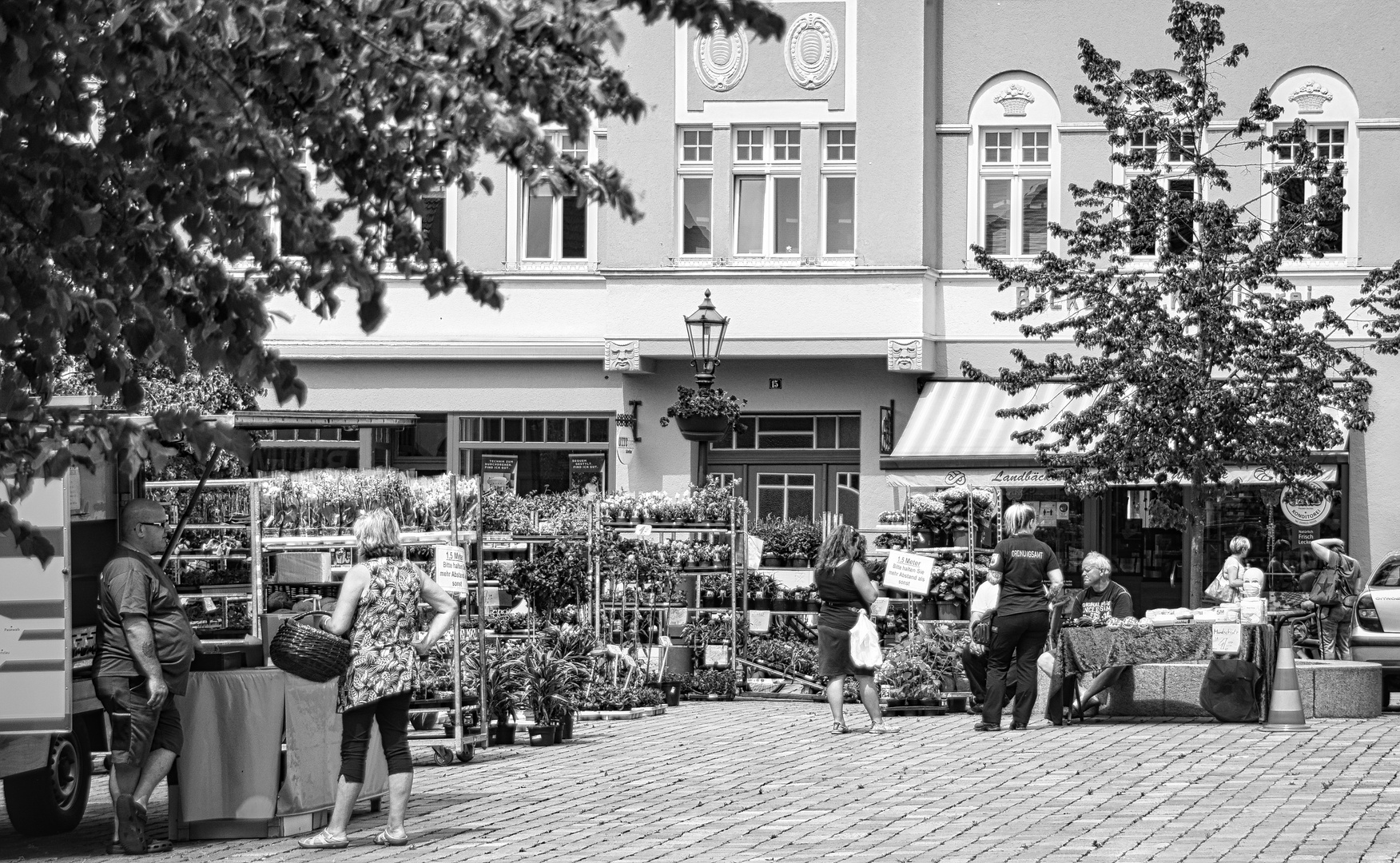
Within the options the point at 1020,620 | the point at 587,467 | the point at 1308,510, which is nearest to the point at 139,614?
the point at 1020,620

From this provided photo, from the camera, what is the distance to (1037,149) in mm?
27359

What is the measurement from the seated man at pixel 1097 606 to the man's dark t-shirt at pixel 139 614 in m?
8.39

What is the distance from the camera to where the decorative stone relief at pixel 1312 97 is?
26.6 meters

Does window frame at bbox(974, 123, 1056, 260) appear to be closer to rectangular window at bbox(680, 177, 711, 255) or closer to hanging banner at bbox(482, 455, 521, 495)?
rectangular window at bbox(680, 177, 711, 255)

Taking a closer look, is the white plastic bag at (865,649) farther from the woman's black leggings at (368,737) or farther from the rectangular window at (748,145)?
the rectangular window at (748,145)

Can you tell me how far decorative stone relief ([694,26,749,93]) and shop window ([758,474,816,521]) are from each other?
552 cm

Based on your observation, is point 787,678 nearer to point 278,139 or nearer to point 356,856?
point 356,856

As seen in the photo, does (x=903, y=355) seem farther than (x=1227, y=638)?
Yes

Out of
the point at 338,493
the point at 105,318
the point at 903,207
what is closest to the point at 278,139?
the point at 105,318

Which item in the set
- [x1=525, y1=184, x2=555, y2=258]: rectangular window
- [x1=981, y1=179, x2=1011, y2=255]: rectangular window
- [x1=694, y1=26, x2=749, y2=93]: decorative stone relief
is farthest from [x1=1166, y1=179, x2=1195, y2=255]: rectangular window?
[x1=525, y1=184, x2=555, y2=258]: rectangular window

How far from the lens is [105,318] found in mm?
5840

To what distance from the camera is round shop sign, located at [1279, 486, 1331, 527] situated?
25.3 metres

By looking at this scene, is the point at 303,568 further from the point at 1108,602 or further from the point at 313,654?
the point at 1108,602

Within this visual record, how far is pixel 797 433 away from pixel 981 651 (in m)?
11.4
